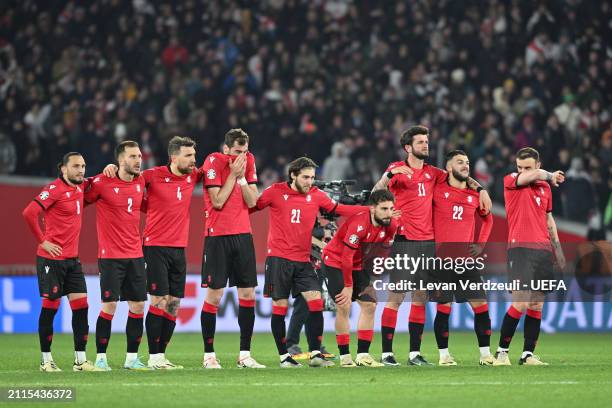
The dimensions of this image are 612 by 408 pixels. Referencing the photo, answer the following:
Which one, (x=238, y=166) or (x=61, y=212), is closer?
(x=238, y=166)

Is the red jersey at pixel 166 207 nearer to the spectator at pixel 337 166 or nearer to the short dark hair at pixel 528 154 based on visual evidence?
the short dark hair at pixel 528 154

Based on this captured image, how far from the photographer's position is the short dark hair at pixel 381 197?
41.7ft

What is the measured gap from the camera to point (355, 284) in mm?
13086

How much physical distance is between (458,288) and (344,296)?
1290mm

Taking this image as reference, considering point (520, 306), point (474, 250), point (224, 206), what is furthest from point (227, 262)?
point (520, 306)

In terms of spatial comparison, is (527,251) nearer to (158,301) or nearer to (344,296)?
(344,296)

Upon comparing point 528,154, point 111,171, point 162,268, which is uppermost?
point 528,154

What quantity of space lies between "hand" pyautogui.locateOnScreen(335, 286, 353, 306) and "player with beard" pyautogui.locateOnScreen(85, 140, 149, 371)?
2.03 m

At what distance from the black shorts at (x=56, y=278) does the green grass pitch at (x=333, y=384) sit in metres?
0.83

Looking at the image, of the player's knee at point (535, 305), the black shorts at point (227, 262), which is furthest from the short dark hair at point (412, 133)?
the player's knee at point (535, 305)

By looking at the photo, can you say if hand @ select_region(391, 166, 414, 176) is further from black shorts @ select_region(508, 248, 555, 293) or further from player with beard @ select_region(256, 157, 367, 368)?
black shorts @ select_region(508, 248, 555, 293)
